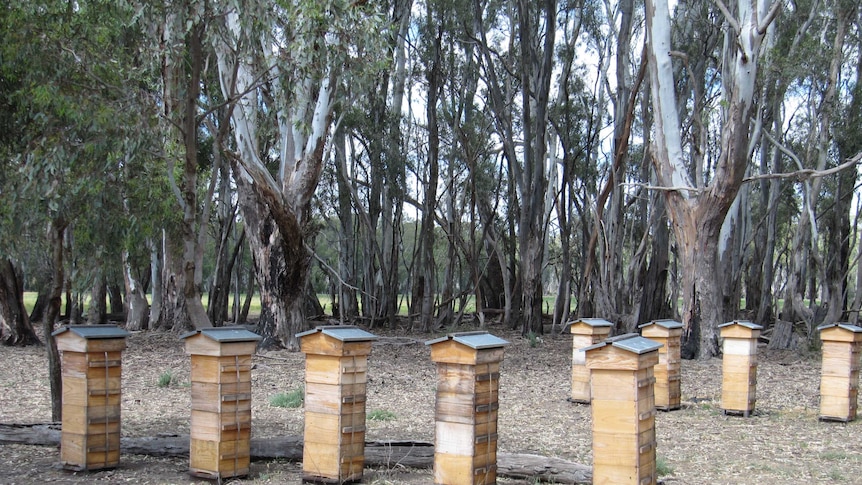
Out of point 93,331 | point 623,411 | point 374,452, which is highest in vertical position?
point 93,331

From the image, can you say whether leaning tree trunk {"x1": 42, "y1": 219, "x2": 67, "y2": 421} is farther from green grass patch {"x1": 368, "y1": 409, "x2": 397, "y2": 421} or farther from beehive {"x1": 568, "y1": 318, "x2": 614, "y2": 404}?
beehive {"x1": 568, "y1": 318, "x2": 614, "y2": 404}

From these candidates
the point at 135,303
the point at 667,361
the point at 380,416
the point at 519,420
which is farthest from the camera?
the point at 135,303

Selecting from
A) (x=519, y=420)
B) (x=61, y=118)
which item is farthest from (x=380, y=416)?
(x=61, y=118)

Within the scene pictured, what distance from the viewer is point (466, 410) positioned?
5.21 m

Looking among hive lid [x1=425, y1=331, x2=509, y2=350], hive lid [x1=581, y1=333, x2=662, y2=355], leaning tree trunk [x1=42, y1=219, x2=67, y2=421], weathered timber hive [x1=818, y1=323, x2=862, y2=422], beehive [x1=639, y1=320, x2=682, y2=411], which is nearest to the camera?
hive lid [x1=581, y1=333, x2=662, y2=355]

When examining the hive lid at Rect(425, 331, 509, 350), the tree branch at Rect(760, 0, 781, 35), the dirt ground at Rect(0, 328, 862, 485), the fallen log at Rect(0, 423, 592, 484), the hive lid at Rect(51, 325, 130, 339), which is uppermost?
the tree branch at Rect(760, 0, 781, 35)

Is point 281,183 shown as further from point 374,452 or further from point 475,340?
point 475,340

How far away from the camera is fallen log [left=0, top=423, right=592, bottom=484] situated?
227 inches

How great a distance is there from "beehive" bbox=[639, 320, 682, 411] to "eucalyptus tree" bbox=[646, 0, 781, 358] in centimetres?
485

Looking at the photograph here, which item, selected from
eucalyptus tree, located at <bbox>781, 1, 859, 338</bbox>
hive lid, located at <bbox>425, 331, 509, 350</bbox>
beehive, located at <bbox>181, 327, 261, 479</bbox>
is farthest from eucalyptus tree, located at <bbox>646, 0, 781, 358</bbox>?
beehive, located at <bbox>181, 327, 261, 479</bbox>

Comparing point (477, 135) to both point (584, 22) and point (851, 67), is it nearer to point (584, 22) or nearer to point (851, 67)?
point (584, 22)

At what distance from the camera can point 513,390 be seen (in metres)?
10.8

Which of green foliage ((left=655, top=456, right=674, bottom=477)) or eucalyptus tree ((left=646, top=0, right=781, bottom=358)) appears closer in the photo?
green foliage ((left=655, top=456, right=674, bottom=477))

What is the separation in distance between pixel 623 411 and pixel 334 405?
6.40 feet
